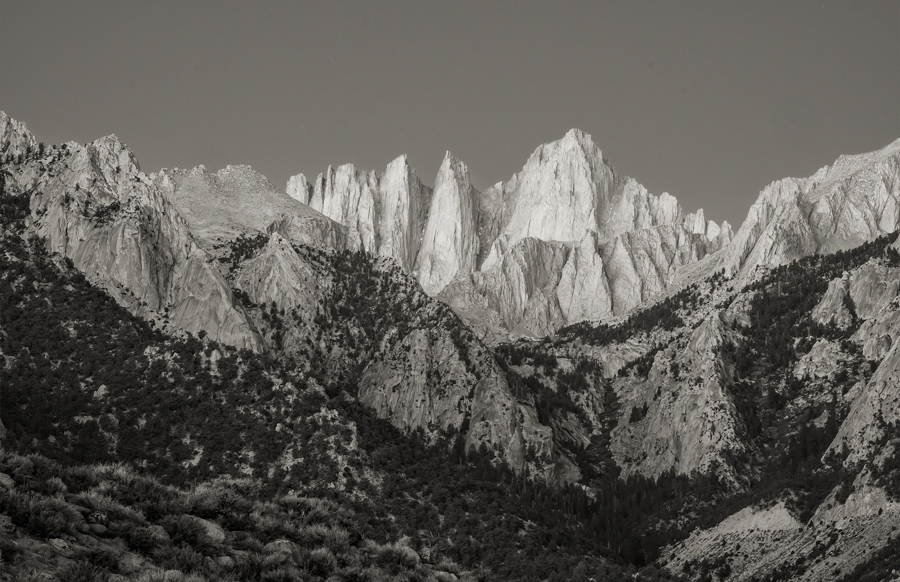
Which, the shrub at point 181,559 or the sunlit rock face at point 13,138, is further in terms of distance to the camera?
the sunlit rock face at point 13,138

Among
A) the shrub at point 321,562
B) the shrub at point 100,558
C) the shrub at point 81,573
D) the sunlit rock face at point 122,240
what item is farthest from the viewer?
the sunlit rock face at point 122,240

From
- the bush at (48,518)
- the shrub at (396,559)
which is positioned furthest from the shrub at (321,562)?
the bush at (48,518)

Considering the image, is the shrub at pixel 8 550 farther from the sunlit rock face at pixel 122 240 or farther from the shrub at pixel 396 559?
the sunlit rock face at pixel 122 240

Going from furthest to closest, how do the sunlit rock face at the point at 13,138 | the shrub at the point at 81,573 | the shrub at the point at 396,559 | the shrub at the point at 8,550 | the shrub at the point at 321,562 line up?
the sunlit rock face at the point at 13,138, the shrub at the point at 396,559, the shrub at the point at 321,562, the shrub at the point at 81,573, the shrub at the point at 8,550

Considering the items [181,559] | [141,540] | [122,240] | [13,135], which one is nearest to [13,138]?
[13,135]

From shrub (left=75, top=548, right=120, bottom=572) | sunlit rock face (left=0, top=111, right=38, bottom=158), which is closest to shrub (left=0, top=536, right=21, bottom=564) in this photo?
shrub (left=75, top=548, right=120, bottom=572)

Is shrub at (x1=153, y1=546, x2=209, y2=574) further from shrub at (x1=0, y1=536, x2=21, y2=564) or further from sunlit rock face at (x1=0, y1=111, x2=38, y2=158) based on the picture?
sunlit rock face at (x1=0, y1=111, x2=38, y2=158)

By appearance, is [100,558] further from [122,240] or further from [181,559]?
[122,240]

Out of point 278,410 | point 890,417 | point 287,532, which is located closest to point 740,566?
point 890,417
